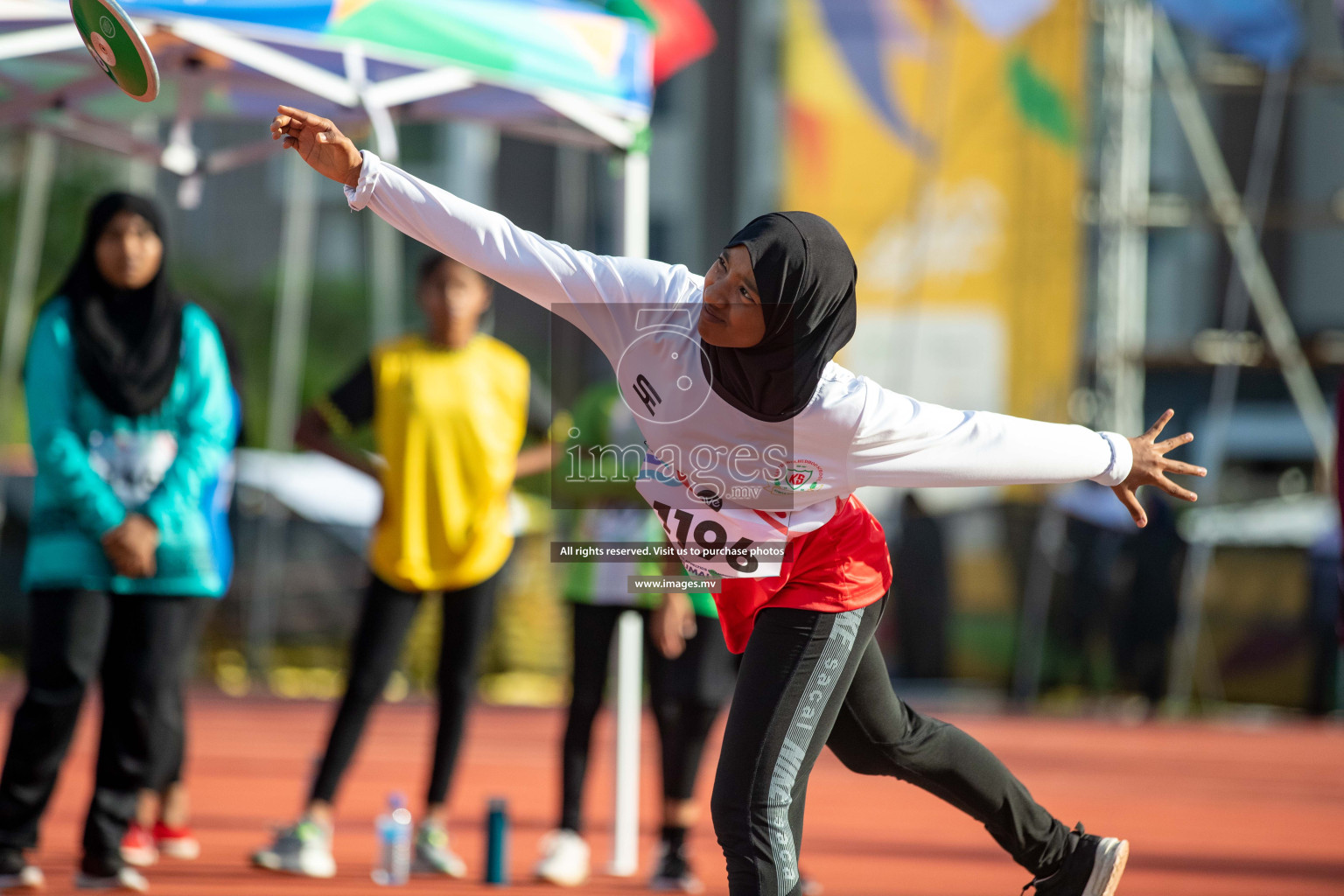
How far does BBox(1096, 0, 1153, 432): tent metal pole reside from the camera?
13039mm

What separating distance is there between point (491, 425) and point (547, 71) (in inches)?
48.6

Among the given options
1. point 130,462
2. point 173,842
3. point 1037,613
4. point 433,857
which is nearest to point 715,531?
point 130,462

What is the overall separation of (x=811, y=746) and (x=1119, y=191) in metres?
11.0

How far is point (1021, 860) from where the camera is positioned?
11.7 feet

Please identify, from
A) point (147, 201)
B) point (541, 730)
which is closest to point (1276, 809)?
point (541, 730)

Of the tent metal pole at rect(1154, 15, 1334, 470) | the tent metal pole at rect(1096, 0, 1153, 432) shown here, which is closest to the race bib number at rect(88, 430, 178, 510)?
the tent metal pole at rect(1096, 0, 1153, 432)

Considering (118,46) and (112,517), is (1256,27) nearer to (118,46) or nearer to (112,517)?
(112,517)

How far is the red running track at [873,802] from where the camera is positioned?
520 cm

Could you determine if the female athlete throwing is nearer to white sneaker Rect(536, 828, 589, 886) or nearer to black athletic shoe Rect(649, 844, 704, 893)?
black athletic shoe Rect(649, 844, 704, 893)

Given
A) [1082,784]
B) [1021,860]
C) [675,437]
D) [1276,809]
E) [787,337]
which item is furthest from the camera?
[1082,784]

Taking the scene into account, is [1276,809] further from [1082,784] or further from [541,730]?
[541,730]

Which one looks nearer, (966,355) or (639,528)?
(639,528)

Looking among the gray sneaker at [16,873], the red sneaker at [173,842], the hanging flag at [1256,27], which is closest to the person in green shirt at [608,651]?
the red sneaker at [173,842]

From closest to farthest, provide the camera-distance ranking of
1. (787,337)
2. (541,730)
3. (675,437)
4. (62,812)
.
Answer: (787,337) < (675,437) < (62,812) < (541,730)
